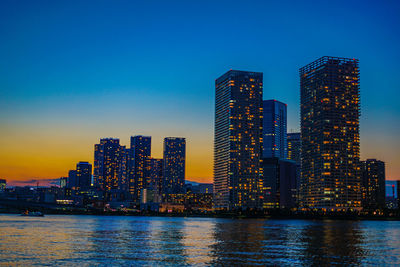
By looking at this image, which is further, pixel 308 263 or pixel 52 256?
pixel 52 256

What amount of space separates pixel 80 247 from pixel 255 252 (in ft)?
113

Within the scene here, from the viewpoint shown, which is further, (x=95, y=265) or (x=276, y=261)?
(x=276, y=261)

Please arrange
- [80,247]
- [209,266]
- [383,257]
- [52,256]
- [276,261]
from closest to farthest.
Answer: [209,266]
[276,261]
[52,256]
[383,257]
[80,247]

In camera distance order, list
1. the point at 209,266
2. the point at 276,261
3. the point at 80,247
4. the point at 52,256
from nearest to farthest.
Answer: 1. the point at 209,266
2. the point at 276,261
3. the point at 52,256
4. the point at 80,247

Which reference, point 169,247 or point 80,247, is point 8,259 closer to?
point 80,247

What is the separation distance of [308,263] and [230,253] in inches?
622

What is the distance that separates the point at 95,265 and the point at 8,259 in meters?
15.3

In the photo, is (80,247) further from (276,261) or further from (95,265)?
(276,261)

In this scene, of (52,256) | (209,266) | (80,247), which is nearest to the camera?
(209,266)

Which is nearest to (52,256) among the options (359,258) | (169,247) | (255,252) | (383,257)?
(169,247)

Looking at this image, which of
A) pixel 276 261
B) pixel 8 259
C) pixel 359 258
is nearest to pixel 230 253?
pixel 276 261

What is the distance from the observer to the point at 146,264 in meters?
67.1

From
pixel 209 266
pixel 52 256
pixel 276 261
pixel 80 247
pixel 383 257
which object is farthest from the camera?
pixel 80 247

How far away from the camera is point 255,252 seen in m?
81.8
